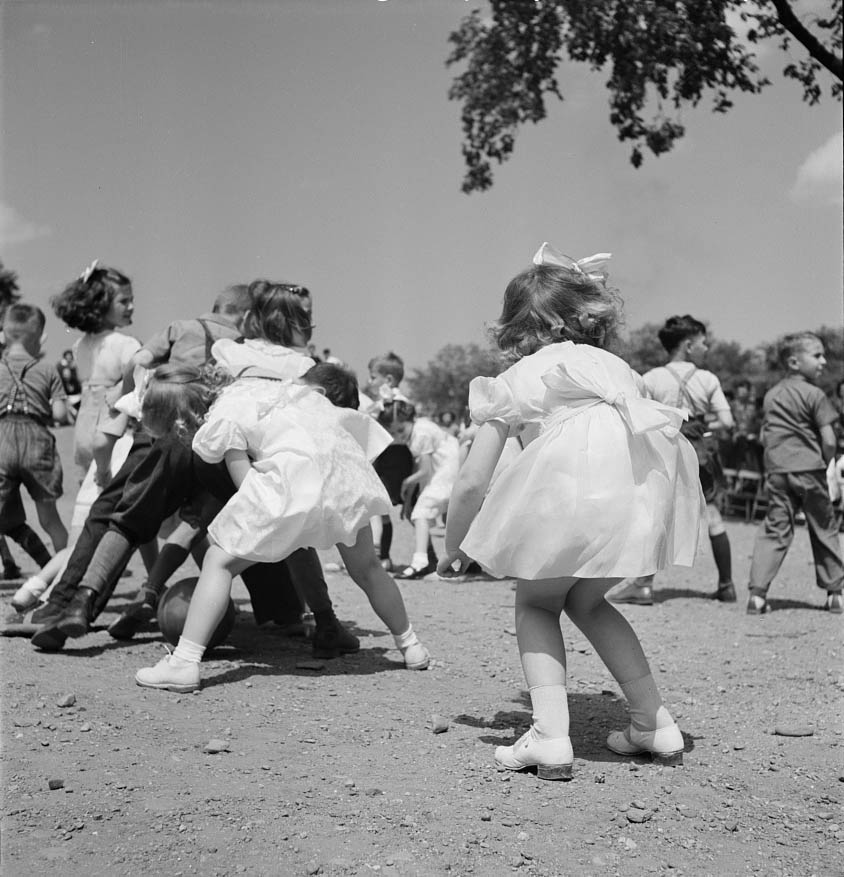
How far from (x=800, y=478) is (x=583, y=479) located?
14.3 feet

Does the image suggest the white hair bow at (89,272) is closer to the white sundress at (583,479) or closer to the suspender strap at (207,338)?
the suspender strap at (207,338)

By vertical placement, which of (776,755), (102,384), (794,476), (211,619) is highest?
(102,384)

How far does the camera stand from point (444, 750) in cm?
384

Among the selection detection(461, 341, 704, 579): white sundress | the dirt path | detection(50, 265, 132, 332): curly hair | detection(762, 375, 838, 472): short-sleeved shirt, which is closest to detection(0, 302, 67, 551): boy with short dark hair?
detection(50, 265, 132, 332): curly hair

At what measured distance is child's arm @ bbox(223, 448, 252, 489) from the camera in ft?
15.3

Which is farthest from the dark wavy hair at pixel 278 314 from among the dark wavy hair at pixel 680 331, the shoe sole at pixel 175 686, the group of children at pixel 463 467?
the dark wavy hair at pixel 680 331

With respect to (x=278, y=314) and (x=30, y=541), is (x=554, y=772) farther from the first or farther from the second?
(x=30, y=541)

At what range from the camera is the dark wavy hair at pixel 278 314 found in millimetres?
5207

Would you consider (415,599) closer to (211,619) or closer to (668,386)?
(668,386)

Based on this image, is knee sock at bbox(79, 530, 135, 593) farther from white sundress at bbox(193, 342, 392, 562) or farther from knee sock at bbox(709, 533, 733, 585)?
knee sock at bbox(709, 533, 733, 585)

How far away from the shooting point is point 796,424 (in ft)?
24.3

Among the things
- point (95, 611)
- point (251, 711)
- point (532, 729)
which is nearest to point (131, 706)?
point (251, 711)

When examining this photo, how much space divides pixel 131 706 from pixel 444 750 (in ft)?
4.21

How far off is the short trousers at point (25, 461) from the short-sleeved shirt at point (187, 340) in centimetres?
141
